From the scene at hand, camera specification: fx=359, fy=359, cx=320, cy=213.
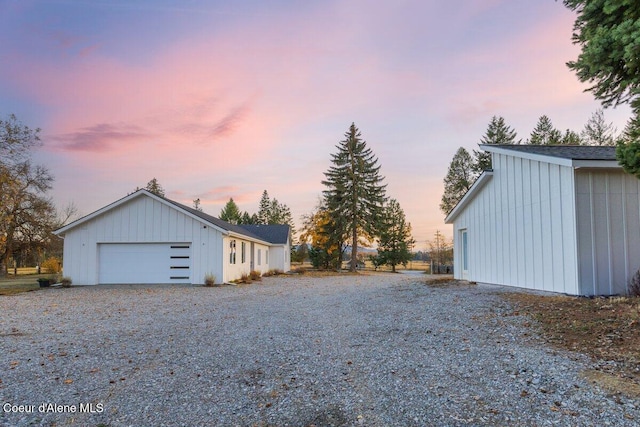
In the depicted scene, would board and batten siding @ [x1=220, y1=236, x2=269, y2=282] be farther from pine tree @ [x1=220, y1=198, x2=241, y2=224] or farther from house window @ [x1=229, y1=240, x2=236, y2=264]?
pine tree @ [x1=220, y1=198, x2=241, y2=224]

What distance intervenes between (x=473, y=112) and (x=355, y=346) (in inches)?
485

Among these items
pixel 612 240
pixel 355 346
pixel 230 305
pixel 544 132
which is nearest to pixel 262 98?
pixel 230 305

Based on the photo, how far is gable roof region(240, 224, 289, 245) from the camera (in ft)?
96.6

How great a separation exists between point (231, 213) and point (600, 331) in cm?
5418

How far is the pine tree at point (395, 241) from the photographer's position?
111 feet

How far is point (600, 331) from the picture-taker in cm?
518

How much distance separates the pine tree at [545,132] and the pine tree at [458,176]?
631 cm

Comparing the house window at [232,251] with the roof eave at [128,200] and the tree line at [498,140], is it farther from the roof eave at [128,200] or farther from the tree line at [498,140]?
the tree line at [498,140]

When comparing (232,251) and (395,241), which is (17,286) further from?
(395,241)

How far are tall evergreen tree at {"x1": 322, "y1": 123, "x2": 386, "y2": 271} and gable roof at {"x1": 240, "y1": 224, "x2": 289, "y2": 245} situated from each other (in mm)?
4323

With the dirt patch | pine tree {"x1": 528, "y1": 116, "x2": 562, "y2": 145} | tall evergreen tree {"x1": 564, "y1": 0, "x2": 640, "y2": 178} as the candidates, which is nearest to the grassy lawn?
the dirt patch

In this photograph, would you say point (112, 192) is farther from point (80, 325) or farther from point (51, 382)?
point (51, 382)

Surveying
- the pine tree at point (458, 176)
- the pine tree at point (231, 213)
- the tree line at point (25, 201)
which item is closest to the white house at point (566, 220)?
the tree line at point (25, 201)

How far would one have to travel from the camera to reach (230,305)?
10102 millimetres
